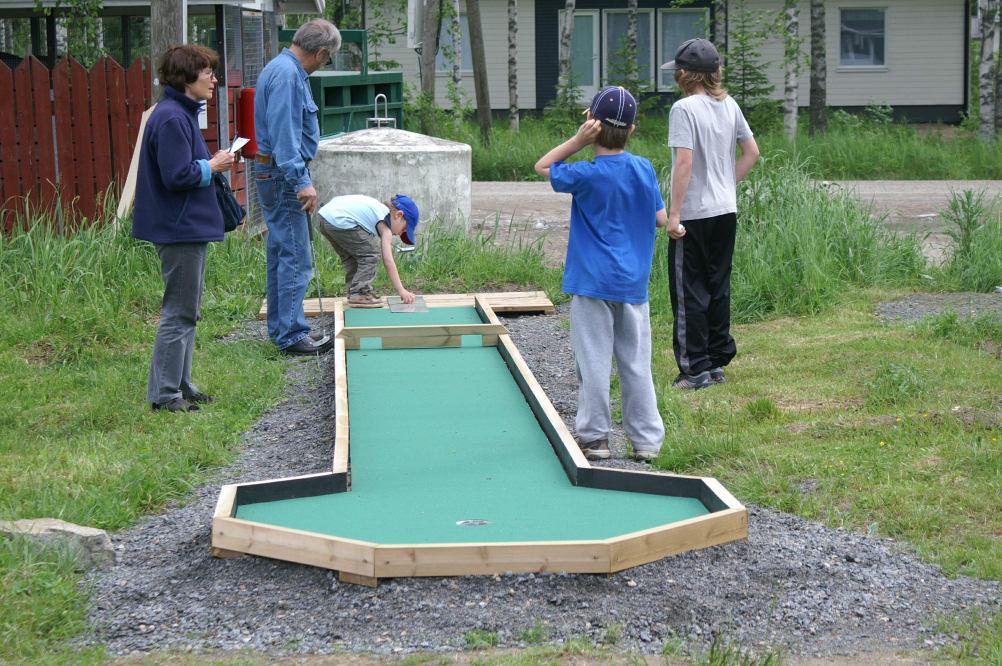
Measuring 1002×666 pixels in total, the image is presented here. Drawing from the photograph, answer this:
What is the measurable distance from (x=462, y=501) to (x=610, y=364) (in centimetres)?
118

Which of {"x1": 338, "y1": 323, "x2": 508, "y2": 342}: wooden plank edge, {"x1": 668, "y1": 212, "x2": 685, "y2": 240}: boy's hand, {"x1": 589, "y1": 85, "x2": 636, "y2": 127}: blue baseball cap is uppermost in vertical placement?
{"x1": 589, "y1": 85, "x2": 636, "y2": 127}: blue baseball cap

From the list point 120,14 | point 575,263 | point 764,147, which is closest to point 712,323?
point 575,263

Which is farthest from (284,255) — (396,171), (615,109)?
(396,171)

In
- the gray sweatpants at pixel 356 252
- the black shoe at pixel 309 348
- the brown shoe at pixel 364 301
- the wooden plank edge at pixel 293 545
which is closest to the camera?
the wooden plank edge at pixel 293 545

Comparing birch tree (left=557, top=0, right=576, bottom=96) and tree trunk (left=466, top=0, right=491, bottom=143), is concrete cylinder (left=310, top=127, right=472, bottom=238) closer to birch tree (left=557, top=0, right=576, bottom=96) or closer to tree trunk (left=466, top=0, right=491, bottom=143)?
tree trunk (left=466, top=0, right=491, bottom=143)


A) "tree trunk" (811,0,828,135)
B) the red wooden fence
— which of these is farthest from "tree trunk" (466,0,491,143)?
the red wooden fence

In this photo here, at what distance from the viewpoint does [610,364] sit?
18.4 ft

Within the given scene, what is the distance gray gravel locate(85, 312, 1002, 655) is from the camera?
3.80 meters

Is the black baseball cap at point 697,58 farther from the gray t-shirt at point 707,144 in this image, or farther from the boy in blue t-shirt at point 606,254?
the boy in blue t-shirt at point 606,254

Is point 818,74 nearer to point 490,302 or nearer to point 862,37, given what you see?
point 862,37

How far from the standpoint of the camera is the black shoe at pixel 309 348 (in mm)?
7945

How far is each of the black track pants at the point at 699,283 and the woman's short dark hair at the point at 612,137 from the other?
4.97 ft

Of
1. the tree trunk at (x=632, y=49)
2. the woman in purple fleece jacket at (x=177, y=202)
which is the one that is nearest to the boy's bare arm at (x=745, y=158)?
the woman in purple fleece jacket at (x=177, y=202)

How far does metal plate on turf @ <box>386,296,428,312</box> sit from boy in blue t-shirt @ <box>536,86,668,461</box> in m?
3.27
